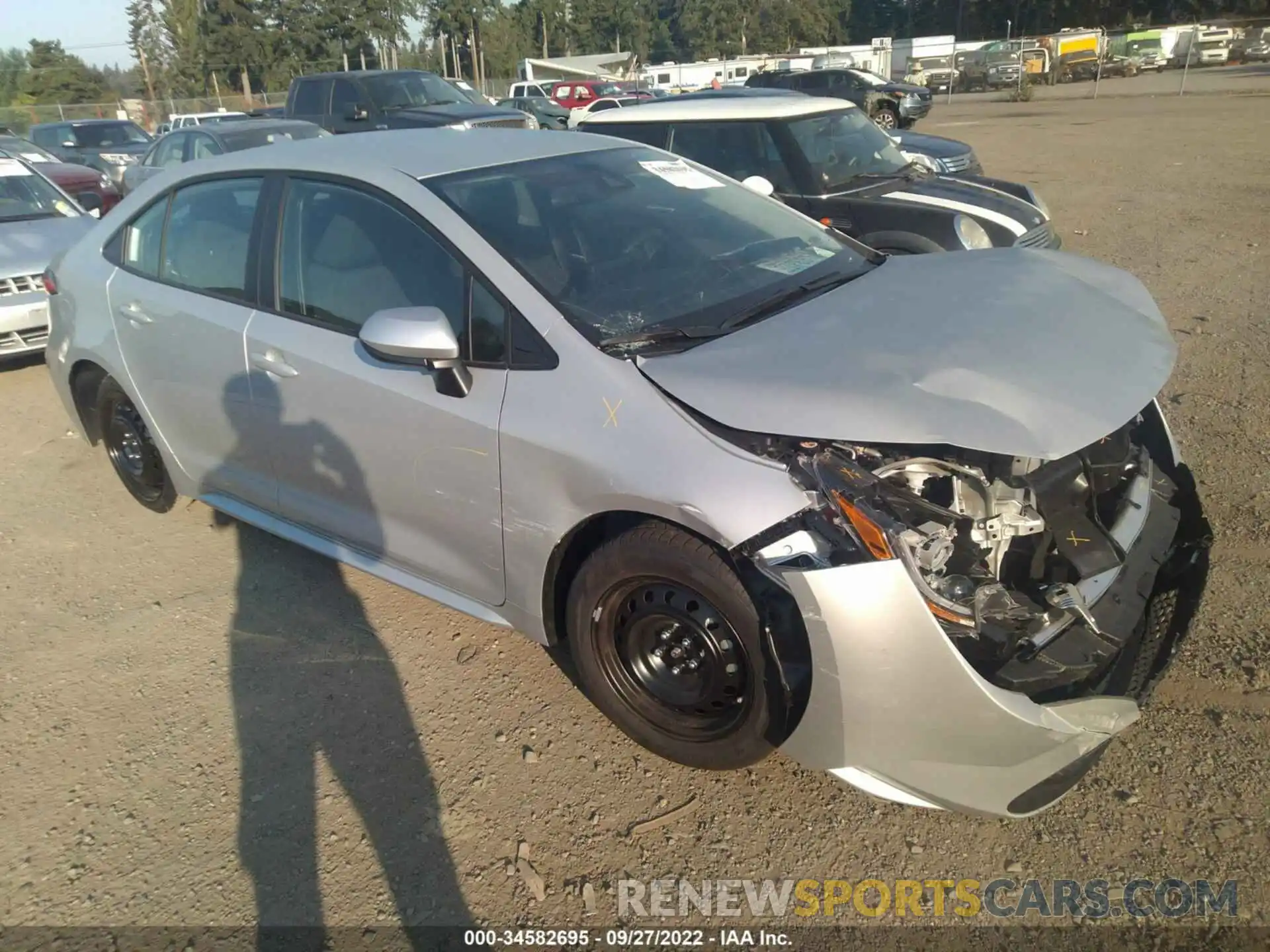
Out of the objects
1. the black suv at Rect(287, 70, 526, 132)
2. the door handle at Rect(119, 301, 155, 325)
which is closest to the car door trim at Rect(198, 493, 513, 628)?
the door handle at Rect(119, 301, 155, 325)

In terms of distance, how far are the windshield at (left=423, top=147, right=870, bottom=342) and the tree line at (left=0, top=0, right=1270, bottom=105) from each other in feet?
174

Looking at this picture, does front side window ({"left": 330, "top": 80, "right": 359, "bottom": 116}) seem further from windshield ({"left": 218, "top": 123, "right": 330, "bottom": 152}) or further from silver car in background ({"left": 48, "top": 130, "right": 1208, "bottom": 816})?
silver car in background ({"left": 48, "top": 130, "right": 1208, "bottom": 816})

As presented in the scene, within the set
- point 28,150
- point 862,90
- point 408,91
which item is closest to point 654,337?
point 408,91

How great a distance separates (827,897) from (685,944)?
0.39m

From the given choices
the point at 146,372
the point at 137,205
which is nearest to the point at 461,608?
the point at 146,372

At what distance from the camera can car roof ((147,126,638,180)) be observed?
3266mm

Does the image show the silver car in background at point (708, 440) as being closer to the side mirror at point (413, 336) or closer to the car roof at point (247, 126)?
the side mirror at point (413, 336)

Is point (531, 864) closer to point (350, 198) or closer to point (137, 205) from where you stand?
point (350, 198)

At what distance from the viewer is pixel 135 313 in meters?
3.99

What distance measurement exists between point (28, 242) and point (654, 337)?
6.88m

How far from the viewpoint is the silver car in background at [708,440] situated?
227 centimetres

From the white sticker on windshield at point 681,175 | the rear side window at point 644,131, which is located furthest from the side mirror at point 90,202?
the white sticker on windshield at point 681,175

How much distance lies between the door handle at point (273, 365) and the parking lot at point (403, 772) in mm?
1036

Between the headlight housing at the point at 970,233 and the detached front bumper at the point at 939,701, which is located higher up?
the headlight housing at the point at 970,233
